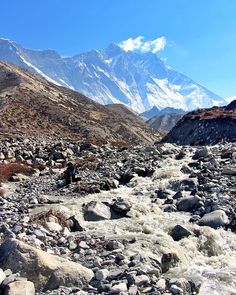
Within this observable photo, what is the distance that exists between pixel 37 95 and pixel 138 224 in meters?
114

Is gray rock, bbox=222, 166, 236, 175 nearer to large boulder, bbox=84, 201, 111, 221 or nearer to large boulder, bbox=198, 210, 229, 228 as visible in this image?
large boulder, bbox=198, 210, 229, 228

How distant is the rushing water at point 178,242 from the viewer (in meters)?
19.9

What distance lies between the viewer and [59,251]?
20406mm

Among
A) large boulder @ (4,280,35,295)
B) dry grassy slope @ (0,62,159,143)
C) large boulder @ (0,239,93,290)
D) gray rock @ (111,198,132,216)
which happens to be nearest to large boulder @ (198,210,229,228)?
gray rock @ (111,198,132,216)

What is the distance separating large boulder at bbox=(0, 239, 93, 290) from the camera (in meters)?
16.7

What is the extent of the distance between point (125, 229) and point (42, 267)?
949 centimetres

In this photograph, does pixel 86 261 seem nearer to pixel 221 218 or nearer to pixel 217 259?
pixel 217 259

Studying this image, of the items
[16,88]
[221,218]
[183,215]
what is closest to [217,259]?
[221,218]

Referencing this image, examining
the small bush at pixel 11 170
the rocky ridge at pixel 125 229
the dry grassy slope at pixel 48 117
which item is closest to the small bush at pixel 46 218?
the rocky ridge at pixel 125 229

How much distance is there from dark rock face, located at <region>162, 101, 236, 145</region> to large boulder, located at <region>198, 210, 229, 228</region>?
45.3 metres

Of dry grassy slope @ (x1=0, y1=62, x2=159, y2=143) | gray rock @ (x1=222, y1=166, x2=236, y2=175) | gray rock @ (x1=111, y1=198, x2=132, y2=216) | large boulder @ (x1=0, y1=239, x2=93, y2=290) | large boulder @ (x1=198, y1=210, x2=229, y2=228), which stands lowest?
large boulder @ (x1=0, y1=239, x2=93, y2=290)

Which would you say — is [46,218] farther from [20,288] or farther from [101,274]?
[20,288]

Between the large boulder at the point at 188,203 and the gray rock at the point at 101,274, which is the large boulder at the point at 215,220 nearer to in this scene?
the large boulder at the point at 188,203

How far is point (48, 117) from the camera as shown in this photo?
12075 centimetres
